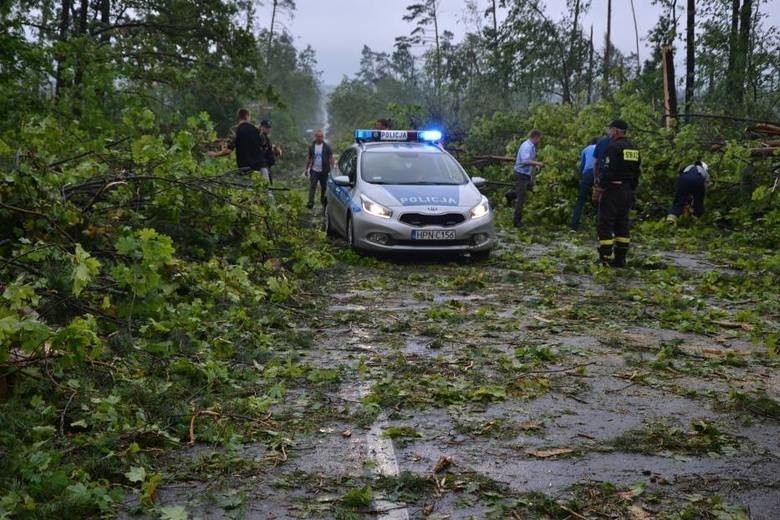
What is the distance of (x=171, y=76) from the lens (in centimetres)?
1703

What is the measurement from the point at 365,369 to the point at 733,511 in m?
2.94

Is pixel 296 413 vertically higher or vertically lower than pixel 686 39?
lower

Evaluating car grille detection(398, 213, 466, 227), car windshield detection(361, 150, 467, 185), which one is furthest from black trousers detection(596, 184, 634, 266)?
car windshield detection(361, 150, 467, 185)

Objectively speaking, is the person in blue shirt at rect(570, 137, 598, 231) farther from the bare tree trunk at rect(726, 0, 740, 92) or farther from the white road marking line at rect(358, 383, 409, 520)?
the bare tree trunk at rect(726, 0, 740, 92)

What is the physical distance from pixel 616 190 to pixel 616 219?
1.30ft

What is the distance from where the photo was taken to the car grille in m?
11.1

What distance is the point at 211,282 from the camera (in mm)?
7617

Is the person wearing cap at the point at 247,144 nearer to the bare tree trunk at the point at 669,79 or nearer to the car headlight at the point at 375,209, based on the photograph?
the car headlight at the point at 375,209

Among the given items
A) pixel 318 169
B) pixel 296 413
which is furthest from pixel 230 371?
pixel 318 169

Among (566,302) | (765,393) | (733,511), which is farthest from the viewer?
→ (566,302)

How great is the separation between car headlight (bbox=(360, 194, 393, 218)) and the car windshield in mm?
687

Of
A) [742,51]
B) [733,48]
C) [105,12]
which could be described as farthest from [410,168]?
[733,48]

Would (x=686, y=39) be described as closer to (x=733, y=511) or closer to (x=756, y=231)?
(x=756, y=231)

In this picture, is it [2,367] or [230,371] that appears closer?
[2,367]
